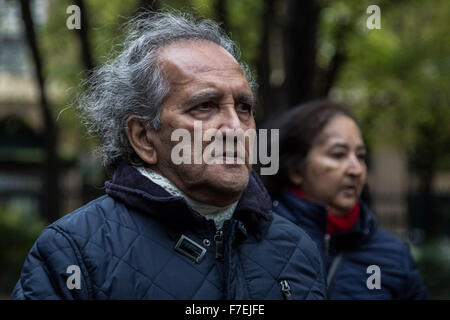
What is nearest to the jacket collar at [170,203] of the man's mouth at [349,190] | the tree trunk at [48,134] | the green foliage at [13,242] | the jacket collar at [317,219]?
the jacket collar at [317,219]

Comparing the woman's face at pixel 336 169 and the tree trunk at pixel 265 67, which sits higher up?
the tree trunk at pixel 265 67

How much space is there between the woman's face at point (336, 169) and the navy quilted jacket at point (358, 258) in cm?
13

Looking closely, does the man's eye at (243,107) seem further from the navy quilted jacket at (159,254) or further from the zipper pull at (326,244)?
the zipper pull at (326,244)

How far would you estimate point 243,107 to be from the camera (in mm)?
2447

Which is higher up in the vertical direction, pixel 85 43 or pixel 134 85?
pixel 85 43

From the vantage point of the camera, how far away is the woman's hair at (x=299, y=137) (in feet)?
13.7

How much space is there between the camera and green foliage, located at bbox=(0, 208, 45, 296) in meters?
11.1

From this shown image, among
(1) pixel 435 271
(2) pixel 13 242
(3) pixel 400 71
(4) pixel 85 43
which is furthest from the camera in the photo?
(3) pixel 400 71

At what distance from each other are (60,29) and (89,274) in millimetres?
10114

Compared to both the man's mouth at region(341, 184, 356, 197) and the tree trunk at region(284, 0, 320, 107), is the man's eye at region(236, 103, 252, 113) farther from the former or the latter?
the tree trunk at region(284, 0, 320, 107)

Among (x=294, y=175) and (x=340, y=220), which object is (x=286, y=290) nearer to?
(x=340, y=220)

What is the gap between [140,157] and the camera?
246 centimetres

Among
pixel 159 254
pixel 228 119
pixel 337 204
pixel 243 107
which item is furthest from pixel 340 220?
pixel 159 254

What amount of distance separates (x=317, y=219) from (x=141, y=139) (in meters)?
1.61
